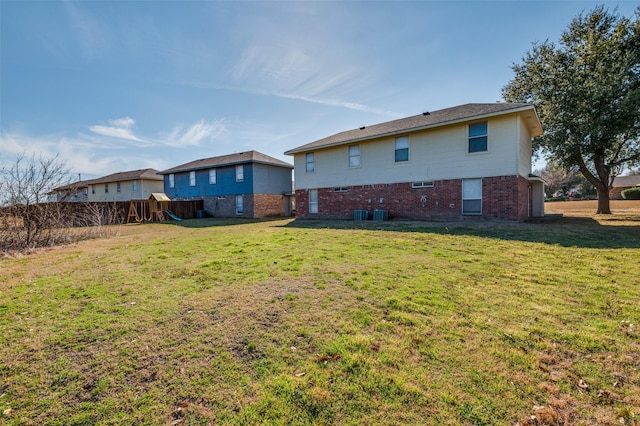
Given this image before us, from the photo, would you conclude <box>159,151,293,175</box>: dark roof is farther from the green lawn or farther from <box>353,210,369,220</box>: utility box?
→ the green lawn

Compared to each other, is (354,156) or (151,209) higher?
(354,156)

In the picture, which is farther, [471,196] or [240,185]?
[240,185]

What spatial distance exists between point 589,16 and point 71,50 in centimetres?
2932

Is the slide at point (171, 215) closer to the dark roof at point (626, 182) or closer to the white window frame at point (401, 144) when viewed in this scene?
the white window frame at point (401, 144)

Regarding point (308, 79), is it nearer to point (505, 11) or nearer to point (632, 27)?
point (505, 11)

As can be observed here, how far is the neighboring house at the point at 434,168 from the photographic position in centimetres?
1302

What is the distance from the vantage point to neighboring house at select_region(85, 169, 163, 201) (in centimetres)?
3316

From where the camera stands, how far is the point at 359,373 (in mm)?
2680

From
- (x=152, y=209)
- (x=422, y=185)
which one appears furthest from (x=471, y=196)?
(x=152, y=209)

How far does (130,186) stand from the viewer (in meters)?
34.2

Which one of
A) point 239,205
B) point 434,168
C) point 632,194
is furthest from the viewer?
point 632,194

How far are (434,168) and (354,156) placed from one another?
504 cm

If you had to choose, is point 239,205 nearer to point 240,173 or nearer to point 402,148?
point 240,173

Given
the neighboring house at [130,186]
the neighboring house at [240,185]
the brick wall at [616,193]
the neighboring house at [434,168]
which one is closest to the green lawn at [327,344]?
the neighboring house at [434,168]
